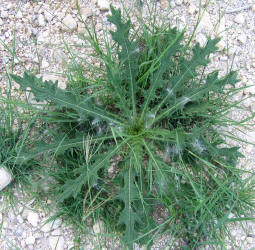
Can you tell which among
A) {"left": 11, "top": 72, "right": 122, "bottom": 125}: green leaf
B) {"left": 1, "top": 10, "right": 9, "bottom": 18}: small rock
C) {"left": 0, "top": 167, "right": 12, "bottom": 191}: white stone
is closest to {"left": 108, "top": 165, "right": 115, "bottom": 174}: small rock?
{"left": 11, "top": 72, "right": 122, "bottom": 125}: green leaf

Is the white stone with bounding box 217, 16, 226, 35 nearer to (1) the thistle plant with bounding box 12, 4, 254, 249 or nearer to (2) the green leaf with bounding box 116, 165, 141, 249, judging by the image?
(1) the thistle plant with bounding box 12, 4, 254, 249

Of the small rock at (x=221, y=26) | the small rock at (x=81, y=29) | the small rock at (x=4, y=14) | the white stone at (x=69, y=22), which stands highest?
the small rock at (x=4, y=14)

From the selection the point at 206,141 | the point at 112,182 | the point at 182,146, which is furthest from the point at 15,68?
the point at 206,141

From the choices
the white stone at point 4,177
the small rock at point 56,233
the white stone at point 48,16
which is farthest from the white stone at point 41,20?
the small rock at point 56,233

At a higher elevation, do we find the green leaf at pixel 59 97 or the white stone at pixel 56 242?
the green leaf at pixel 59 97

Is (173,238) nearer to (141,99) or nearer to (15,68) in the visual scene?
(141,99)

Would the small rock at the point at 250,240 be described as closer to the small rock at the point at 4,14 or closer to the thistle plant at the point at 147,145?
the thistle plant at the point at 147,145
